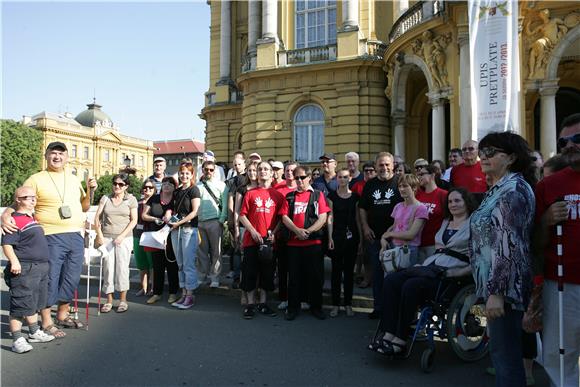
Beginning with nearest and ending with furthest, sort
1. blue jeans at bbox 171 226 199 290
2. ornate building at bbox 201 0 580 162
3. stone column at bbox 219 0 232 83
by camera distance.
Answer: blue jeans at bbox 171 226 199 290 < ornate building at bbox 201 0 580 162 < stone column at bbox 219 0 232 83

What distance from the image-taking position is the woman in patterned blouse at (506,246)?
285 centimetres

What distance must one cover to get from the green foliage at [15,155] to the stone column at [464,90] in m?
50.0

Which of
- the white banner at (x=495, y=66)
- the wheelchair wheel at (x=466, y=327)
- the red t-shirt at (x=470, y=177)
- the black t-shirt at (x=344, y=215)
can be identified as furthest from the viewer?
the white banner at (x=495, y=66)

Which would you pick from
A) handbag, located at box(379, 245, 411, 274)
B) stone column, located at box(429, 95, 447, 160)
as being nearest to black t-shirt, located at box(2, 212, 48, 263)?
handbag, located at box(379, 245, 411, 274)

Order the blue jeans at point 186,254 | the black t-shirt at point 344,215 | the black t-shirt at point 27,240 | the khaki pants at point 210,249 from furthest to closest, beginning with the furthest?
the khaki pants at point 210,249 → the blue jeans at point 186,254 → the black t-shirt at point 344,215 → the black t-shirt at point 27,240

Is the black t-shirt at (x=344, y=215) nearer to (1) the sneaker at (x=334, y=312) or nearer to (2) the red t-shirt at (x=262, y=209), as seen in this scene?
(2) the red t-shirt at (x=262, y=209)

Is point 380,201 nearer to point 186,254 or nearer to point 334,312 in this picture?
point 334,312

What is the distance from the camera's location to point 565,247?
293cm

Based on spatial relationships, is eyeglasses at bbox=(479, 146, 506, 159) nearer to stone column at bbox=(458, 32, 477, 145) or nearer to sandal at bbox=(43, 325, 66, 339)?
sandal at bbox=(43, 325, 66, 339)

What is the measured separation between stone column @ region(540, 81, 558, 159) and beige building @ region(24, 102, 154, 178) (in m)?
72.4

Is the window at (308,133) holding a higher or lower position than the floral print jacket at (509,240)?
higher

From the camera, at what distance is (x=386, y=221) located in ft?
21.2

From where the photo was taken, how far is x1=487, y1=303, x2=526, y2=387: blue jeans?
2906 mm

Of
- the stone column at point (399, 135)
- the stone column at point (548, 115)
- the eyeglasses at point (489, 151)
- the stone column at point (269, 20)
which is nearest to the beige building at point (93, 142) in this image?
the stone column at point (269, 20)
